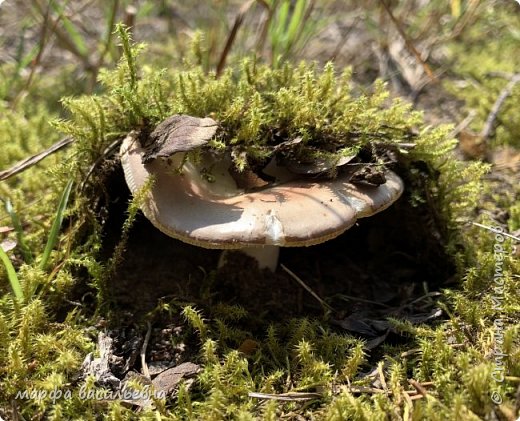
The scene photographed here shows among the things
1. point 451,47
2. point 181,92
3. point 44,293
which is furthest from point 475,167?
point 451,47

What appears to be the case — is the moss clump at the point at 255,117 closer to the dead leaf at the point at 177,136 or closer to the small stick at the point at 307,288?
the dead leaf at the point at 177,136

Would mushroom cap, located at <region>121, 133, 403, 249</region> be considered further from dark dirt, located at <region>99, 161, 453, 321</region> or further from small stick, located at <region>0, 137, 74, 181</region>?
small stick, located at <region>0, 137, 74, 181</region>

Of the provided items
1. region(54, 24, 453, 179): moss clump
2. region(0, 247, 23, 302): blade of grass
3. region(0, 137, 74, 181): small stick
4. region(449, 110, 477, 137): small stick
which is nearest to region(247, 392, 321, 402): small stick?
region(54, 24, 453, 179): moss clump

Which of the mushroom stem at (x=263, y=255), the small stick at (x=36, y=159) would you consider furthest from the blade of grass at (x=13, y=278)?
the mushroom stem at (x=263, y=255)

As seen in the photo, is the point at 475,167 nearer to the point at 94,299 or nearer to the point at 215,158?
the point at 215,158

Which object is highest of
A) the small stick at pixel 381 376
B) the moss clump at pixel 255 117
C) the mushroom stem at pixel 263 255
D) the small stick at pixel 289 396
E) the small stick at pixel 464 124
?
the moss clump at pixel 255 117
